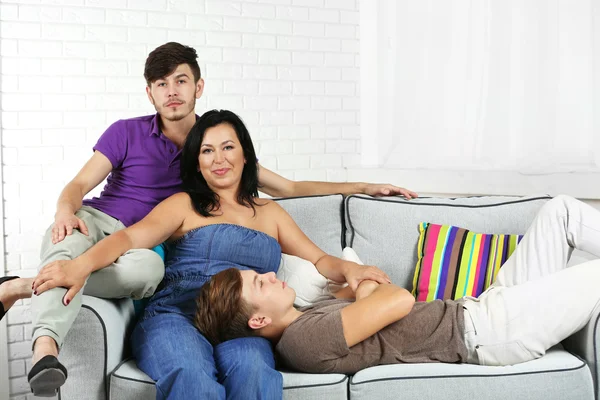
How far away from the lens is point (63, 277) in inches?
83.7

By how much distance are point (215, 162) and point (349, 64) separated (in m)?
2.00

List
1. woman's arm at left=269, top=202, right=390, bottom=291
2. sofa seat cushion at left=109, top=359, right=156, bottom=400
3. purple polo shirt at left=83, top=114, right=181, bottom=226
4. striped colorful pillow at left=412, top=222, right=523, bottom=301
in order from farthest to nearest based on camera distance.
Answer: purple polo shirt at left=83, top=114, right=181, bottom=226
striped colorful pillow at left=412, top=222, right=523, bottom=301
woman's arm at left=269, top=202, right=390, bottom=291
sofa seat cushion at left=109, top=359, right=156, bottom=400

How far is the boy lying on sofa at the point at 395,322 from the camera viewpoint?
2.23 meters

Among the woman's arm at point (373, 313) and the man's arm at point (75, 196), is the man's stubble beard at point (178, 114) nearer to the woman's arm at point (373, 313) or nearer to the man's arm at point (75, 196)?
the man's arm at point (75, 196)

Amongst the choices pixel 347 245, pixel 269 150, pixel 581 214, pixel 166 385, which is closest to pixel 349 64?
pixel 269 150

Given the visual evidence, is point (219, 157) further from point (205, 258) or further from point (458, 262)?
point (458, 262)

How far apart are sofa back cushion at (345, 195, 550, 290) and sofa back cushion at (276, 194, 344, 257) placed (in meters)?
0.05

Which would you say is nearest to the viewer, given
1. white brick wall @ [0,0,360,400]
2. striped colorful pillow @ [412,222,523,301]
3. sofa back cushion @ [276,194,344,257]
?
striped colorful pillow @ [412,222,523,301]

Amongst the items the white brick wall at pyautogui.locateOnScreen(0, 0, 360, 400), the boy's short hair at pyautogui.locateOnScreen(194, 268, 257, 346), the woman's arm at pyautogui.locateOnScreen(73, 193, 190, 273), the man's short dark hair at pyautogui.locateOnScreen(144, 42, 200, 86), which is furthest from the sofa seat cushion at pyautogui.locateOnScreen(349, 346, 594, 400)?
the white brick wall at pyautogui.locateOnScreen(0, 0, 360, 400)

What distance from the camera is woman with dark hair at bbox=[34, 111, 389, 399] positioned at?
2.09 metres

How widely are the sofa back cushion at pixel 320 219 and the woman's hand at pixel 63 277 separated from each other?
41.5 inches

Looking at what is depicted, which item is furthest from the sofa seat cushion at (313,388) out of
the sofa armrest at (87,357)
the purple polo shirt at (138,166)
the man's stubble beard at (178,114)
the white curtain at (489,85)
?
the white curtain at (489,85)

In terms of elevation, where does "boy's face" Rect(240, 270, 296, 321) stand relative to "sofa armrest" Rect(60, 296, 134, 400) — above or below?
above

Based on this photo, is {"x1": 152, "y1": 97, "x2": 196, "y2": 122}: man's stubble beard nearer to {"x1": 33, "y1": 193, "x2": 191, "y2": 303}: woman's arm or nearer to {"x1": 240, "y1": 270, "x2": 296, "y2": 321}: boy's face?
{"x1": 33, "y1": 193, "x2": 191, "y2": 303}: woman's arm
